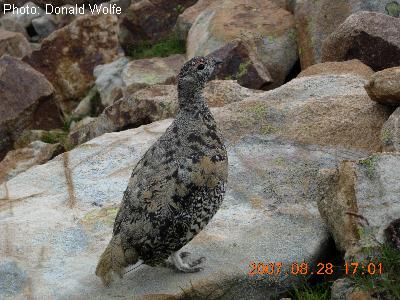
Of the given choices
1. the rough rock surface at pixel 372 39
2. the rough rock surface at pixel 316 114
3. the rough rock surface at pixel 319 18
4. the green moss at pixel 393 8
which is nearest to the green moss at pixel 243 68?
the rough rock surface at pixel 319 18

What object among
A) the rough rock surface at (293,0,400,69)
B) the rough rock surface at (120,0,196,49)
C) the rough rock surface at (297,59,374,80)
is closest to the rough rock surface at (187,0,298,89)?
the rough rock surface at (293,0,400,69)

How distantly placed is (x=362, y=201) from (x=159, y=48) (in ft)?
37.3

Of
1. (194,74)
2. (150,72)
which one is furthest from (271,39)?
(194,74)

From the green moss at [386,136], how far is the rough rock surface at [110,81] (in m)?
8.81

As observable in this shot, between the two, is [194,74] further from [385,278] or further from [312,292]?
[385,278]

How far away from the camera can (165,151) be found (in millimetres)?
7371

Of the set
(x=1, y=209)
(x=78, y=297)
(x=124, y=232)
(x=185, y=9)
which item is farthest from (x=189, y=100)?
(x=185, y=9)

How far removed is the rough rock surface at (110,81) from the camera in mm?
17250

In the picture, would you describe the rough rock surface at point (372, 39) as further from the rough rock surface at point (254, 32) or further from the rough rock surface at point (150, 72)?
the rough rock surface at point (150, 72)

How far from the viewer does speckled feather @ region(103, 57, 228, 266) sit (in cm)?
717

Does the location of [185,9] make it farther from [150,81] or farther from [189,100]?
[189,100]

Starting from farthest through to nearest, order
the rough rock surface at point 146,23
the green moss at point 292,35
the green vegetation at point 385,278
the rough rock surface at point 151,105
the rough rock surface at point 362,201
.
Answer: the rough rock surface at point 146,23, the green moss at point 292,35, the rough rock surface at point 151,105, the rough rock surface at point 362,201, the green vegetation at point 385,278

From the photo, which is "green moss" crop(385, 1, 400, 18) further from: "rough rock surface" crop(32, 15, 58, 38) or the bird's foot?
"rough rock surface" crop(32, 15, 58, 38)

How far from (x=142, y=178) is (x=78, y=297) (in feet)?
4.29
